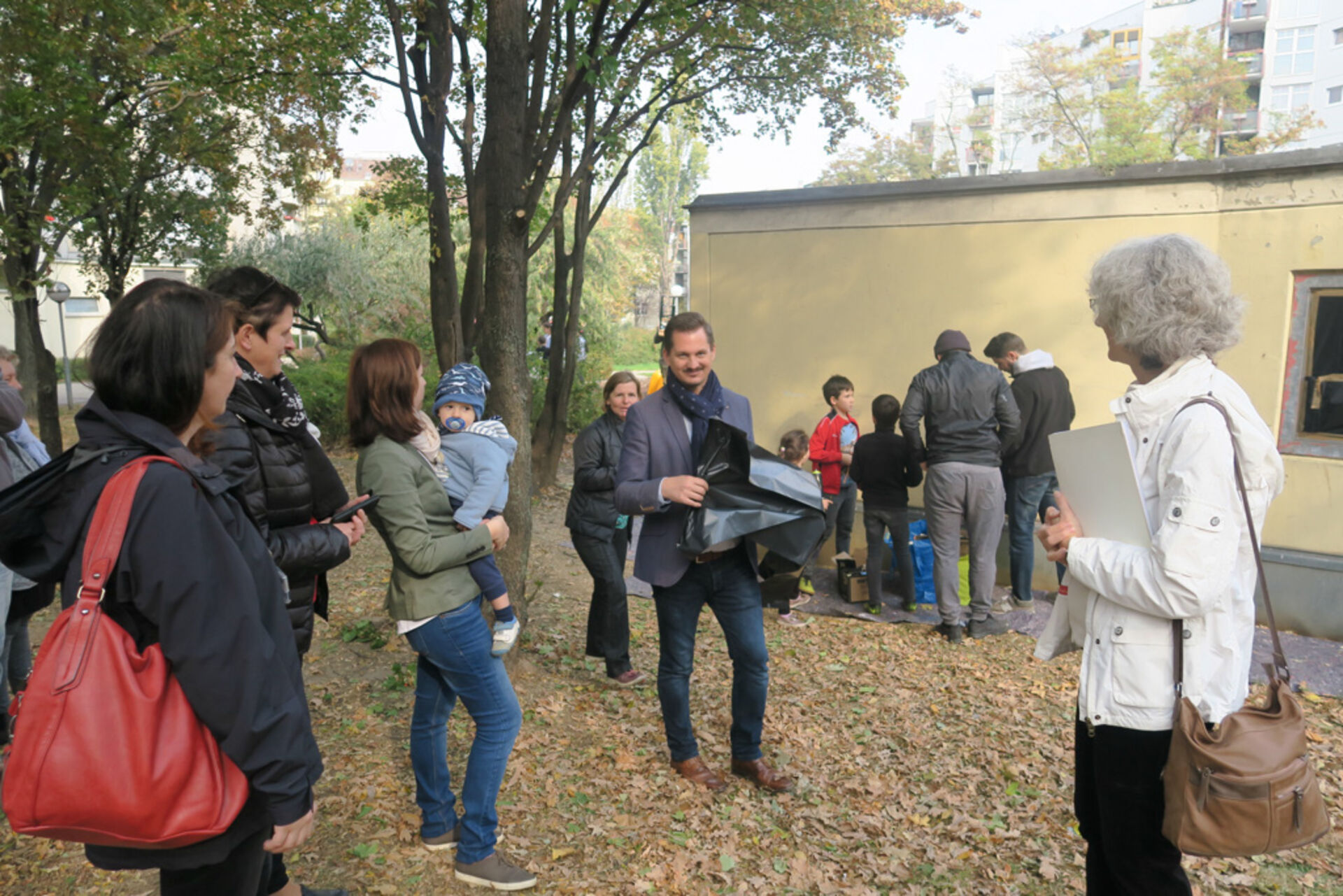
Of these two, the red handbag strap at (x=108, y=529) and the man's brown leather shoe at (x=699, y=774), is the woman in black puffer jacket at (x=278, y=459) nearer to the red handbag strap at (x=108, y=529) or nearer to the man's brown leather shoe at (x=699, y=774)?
the red handbag strap at (x=108, y=529)

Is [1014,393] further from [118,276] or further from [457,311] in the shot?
[118,276]

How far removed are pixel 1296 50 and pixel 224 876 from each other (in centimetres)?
8377

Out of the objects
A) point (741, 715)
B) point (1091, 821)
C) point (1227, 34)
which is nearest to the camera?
point (1091, 821)

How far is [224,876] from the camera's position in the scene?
188cm

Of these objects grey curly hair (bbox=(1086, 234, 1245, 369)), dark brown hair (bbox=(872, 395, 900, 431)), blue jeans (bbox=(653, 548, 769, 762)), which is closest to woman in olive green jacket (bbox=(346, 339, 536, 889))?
blue jeans (bbox=(653, 548, 769, 762))

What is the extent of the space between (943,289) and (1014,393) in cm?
157

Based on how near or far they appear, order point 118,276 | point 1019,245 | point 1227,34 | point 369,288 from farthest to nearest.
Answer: point 1227,34, point 369,288, point 118,276, point 1019,245

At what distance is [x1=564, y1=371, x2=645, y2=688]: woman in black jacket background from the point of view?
5645 millimetres

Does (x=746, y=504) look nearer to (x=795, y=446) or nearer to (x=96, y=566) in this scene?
(x=96, y=566)

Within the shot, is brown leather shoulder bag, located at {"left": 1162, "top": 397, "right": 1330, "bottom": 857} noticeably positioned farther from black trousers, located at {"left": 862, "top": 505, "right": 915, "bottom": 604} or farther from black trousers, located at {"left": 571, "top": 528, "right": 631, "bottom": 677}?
black trousers, located at {"left": 862, "top": 505, "right": 915, "bottom": 604}

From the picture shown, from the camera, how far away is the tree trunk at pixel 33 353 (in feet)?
38.5

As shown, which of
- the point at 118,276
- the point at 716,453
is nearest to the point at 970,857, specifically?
the point at 716,453

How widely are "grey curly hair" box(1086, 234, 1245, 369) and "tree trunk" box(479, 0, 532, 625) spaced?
375 cm

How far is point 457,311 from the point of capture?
903cm
